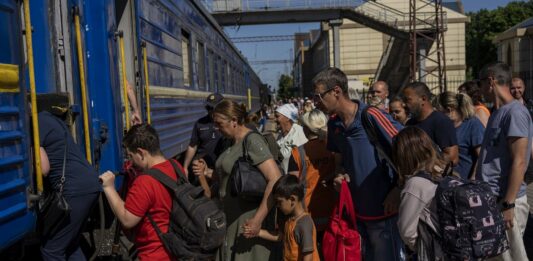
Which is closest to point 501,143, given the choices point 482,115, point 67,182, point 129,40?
point 482,115

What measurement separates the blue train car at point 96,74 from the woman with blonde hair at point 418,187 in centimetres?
200

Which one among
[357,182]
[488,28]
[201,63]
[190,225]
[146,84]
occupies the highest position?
[488,28]

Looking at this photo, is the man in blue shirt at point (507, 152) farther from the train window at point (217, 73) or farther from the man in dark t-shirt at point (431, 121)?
the train window at point (217, 73)

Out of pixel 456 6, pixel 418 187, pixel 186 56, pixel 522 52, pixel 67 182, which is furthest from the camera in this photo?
pixel 456 6

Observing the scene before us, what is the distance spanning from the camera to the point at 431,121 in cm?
495

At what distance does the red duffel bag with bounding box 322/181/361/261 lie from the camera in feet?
13.2

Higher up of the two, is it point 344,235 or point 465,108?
point 465,108

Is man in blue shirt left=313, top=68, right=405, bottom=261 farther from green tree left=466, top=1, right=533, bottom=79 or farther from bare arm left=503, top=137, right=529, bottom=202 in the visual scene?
green tree left=466, top=1, right=533, bottom=79

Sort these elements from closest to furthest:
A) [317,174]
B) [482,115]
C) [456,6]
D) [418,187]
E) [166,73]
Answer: [418,187] → [317,174] → [482,115] → [166,73] → [456,6]

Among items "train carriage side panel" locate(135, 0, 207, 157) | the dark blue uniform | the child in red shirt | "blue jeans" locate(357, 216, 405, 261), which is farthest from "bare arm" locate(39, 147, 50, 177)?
"train carriage side panel" locate(135, 0, 207, 157)

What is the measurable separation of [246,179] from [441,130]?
177 cm

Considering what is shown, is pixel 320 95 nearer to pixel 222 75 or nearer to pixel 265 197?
pixel 265 197

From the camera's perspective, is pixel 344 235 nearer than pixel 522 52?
Yes

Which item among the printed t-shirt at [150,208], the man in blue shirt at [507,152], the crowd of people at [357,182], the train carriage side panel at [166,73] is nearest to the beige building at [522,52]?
the train carriage side panel at [166,73]
